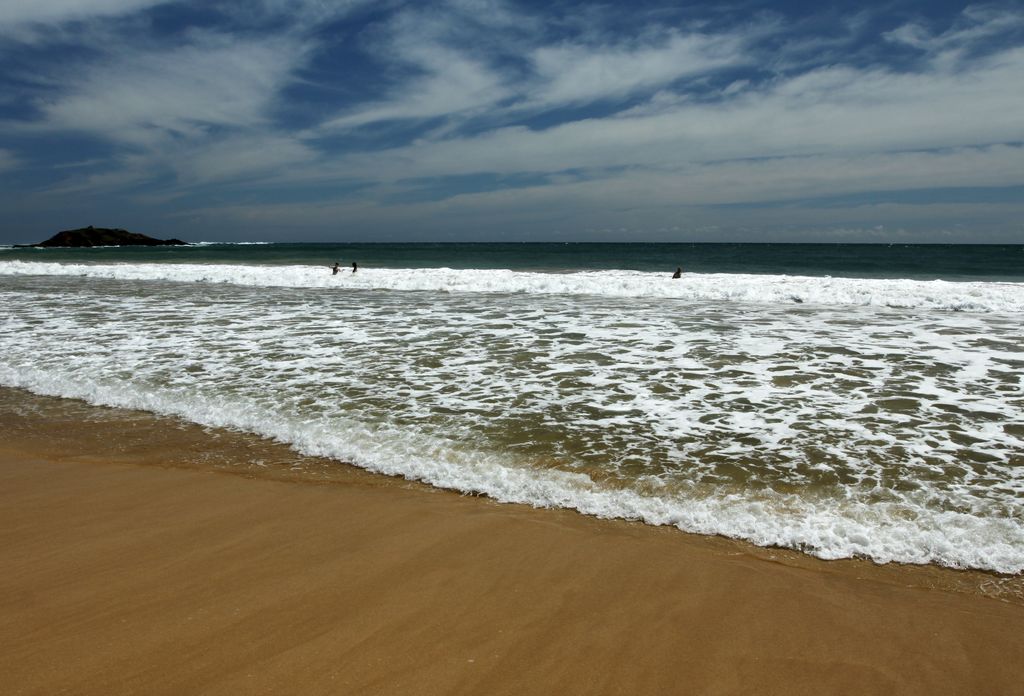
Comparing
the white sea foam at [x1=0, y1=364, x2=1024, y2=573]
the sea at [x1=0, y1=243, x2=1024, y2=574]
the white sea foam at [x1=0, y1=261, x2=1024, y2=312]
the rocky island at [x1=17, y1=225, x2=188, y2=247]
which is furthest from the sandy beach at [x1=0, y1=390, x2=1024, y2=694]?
the rocky island at [x1=17, y1=225, x2=188, y2=247]

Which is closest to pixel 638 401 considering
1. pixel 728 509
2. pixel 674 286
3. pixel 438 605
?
pixel 728 509

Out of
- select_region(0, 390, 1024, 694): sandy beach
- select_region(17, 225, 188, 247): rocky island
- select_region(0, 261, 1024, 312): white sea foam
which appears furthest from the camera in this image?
select_region(17, 225, 188, 247): rocky island

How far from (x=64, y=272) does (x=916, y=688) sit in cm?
4048

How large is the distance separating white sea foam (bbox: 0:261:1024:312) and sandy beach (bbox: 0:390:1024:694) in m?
16.3

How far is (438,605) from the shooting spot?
296 centimetres

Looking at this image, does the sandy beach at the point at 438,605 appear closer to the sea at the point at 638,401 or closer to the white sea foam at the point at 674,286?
the sea at the point at 638,401

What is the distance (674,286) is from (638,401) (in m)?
15.4

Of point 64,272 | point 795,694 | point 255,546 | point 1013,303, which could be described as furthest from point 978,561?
point 64,272

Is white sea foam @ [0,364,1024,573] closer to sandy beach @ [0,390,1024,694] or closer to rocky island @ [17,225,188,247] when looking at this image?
sandy beach @ [0,390,1024,694]

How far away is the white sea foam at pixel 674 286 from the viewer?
17562 mm

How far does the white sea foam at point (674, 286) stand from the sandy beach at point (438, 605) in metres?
16.3

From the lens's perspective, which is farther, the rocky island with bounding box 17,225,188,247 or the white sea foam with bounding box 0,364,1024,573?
the rocky island with bounding box 17,225,188,247

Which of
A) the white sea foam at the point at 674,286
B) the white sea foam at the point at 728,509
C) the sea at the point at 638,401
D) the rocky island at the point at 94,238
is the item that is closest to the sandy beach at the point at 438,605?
the white sea foam at the point at 728,509

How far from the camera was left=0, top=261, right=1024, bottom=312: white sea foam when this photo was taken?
57.6 feet
